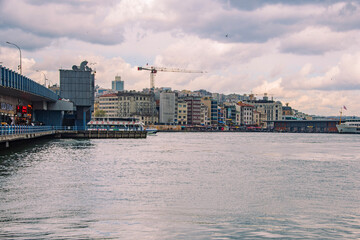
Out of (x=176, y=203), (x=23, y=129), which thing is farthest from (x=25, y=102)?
(x=176, y=203)

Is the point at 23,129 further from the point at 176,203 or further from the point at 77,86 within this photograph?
the point at 77,86

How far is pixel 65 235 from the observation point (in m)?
18.0

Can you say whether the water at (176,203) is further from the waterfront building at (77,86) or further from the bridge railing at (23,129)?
the waterfront building at (77,86)

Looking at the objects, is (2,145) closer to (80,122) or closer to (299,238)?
(299,238)

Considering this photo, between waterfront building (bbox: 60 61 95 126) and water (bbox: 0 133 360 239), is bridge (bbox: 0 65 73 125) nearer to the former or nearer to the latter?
waterfront building (bbox: 60 61 95 126)

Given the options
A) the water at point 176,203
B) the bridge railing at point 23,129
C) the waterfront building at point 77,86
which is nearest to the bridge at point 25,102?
the bridge railing at point 23,129

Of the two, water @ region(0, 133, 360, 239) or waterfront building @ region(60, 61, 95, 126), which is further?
waterfront building @ region(60, 61, 95, 126)

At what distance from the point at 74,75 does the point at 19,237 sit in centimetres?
10603

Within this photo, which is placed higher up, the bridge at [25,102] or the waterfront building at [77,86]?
the waterfront building at [77,86]

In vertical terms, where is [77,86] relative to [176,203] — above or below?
above

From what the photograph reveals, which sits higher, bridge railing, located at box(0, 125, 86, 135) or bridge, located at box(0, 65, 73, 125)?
bridge, located at box(0, 65, 73, 125)

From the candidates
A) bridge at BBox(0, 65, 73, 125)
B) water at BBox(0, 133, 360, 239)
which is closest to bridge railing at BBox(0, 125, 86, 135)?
bridge at BBox(0, 65, 73, 125)

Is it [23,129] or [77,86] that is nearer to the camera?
[23,129]

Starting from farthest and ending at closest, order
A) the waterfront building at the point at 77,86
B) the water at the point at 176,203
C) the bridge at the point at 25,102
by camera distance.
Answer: the waterfront building at the point at 77,86 → the bridge at the point at 25,102 → the water at the point at 176,203
